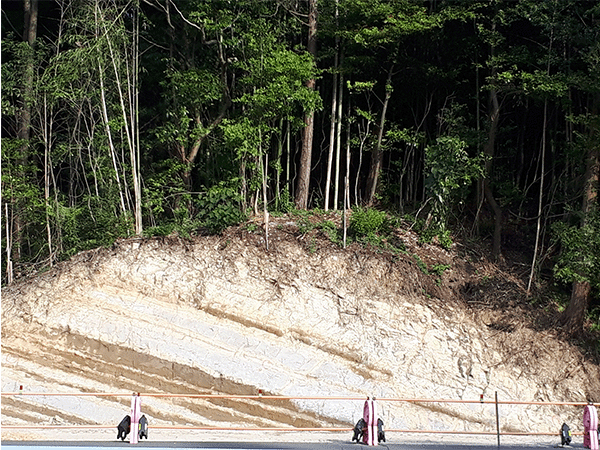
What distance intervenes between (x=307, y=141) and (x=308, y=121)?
22.8 inches

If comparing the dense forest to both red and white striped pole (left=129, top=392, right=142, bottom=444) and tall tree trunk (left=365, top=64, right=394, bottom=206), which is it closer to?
tall tree trunk (left=365, top=64, right=394, bottom=206)

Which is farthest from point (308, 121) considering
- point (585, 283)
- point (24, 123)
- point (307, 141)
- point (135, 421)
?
point (135, 421)

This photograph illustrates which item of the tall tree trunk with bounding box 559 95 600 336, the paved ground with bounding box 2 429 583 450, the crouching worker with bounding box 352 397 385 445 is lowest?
the paved ground with bounding box 2 429 583 450

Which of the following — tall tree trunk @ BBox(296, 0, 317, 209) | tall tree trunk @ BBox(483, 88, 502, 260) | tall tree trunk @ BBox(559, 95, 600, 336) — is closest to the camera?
tall tree trunk @ BBox(559, 95, 600, 336)

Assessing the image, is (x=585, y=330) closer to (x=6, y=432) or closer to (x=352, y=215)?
(x=352, y=215)

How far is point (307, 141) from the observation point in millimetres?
21016

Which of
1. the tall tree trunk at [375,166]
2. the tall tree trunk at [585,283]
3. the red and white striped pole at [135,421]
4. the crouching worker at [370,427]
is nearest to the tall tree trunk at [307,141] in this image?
the tall tree trunk at [375,166]

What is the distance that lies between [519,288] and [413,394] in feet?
16.3

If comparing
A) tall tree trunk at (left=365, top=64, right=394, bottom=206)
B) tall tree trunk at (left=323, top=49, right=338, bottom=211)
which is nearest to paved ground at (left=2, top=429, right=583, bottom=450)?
tall tree trunk at (left=323, top=49, right=338, bottom=211)

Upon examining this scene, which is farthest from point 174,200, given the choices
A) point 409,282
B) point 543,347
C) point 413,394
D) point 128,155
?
point 543,347

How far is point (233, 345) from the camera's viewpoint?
16281 mm

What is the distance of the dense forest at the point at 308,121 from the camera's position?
18859mm

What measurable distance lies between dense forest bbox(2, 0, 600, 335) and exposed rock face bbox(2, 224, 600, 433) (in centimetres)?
154

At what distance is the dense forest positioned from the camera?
1886 centimetres
